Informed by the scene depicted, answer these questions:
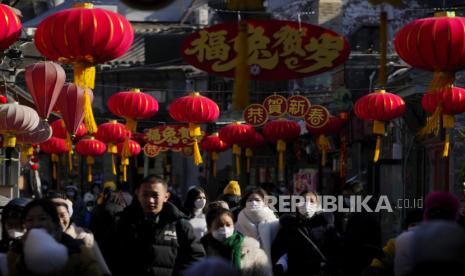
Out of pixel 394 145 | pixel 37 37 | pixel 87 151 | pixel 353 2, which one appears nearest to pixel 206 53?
pixel 37 37

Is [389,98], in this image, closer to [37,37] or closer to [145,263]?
[37,37]

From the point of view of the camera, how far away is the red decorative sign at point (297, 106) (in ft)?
86.6

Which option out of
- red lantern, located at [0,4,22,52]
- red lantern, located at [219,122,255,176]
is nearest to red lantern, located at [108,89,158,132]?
red lantern, located at [219,122,255,176]

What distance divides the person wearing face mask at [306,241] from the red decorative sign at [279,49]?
5.34ft

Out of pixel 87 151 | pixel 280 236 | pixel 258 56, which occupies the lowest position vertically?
pixel 87 151

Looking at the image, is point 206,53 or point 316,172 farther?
point 316,172

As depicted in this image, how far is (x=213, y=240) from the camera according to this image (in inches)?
339

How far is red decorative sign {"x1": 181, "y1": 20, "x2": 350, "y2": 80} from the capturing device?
1214cm

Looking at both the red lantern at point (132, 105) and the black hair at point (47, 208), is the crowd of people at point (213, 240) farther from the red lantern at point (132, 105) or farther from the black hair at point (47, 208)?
the red lantern at point (132, 105)

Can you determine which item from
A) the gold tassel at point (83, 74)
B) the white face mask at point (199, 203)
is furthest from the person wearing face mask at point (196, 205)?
the gold tassel at point (83, 74)

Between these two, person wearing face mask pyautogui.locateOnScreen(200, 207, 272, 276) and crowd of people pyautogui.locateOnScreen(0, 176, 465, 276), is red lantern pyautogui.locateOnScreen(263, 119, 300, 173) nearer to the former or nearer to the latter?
crowd of people pyautogui.locateOnScreen(0, 176, 465, 276)

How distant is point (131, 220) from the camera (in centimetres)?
857

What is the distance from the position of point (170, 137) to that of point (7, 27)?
60.0 ft

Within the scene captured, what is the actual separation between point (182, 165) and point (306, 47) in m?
36.2
